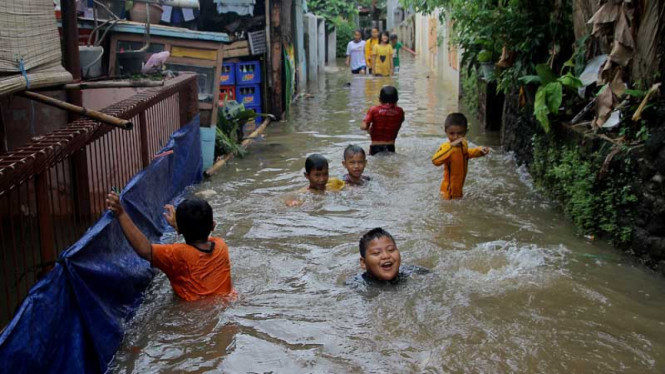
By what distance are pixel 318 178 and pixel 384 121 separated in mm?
2722

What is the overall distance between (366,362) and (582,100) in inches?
195

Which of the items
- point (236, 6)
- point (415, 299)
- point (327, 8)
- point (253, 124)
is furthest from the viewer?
point (327, 8)

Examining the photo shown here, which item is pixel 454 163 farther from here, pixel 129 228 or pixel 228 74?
pixel 228 74

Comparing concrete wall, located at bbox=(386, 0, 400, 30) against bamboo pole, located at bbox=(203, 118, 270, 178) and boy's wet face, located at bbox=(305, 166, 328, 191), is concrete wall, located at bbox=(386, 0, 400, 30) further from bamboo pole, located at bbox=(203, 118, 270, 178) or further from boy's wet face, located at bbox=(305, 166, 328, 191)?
boy's wet face, located at bbox=(305, 166, 328, 191)

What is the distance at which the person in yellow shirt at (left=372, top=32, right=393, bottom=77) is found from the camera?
25.7 metres

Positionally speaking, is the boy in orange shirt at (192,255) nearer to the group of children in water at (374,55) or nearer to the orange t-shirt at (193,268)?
the orange t-shirt at (193,268)

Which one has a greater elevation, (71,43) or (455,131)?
(71,43)

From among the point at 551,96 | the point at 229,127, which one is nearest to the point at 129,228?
the point at 551,96

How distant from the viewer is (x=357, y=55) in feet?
92.5

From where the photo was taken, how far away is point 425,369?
14.2 ft

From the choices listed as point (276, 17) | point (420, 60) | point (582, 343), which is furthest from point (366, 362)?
point (420, 60)

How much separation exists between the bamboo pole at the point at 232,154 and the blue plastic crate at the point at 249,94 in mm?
485

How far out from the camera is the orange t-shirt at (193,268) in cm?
495

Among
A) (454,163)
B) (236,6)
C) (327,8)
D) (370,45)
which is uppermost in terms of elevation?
(327,8)
